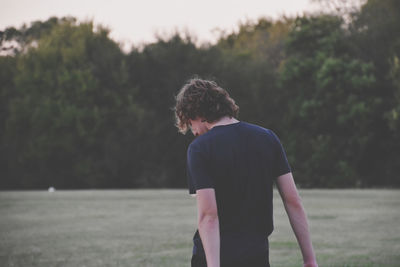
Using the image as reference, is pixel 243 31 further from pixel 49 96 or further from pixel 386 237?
pixel 386 237

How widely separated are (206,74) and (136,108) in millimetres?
5834

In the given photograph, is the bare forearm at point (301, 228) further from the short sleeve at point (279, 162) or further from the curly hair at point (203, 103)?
the curly hair at point (203, 103)

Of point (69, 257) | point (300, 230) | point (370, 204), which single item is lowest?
point (370, 204)

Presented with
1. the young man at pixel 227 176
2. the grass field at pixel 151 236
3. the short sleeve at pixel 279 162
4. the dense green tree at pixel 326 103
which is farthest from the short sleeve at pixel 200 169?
the dense green tree at pixel 326 103

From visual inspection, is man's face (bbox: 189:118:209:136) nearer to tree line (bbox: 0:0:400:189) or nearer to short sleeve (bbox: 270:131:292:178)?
short sleeve (bbox: 270:131:292:178)

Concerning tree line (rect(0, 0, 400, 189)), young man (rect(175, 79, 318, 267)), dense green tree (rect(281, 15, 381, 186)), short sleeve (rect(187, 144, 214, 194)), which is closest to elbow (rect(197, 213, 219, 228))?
young man (rect(175, 79, 318, 267))

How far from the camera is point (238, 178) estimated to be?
2986 millimetres

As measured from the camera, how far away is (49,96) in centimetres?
4506

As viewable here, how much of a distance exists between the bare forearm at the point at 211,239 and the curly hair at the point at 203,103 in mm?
529

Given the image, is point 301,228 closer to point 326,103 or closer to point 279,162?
point 279,162

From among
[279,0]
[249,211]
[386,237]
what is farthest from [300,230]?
[279,0]

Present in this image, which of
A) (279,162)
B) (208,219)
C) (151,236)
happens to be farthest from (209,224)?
(151,236)

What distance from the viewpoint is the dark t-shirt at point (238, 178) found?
2951mm

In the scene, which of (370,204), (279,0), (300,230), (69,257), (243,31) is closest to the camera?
(300,230)
